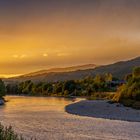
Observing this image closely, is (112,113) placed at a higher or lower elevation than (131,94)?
lower

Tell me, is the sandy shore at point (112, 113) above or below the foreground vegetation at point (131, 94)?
below

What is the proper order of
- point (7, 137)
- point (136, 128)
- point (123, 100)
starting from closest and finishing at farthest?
1. point (7, 137)
2. point (136, 128)
3. point (123, 100)

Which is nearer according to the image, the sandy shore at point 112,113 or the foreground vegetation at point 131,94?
the sandy shore at point 112,113

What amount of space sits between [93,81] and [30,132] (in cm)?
15011

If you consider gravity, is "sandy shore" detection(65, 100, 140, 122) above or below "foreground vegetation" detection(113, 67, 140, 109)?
below

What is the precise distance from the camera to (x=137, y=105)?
76812 mm

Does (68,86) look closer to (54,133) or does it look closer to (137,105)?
(137,105)

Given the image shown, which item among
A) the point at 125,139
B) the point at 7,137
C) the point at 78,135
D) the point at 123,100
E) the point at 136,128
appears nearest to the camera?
the point at 7,137

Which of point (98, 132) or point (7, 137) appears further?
point (98, 132)

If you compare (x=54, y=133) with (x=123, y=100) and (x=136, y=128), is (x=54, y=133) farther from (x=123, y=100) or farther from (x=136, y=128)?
(x=123, y=100)

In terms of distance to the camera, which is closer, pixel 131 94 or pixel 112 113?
pixel 112 113

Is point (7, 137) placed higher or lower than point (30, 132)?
higher

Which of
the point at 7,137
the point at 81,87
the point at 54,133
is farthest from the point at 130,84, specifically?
the point at 81,87

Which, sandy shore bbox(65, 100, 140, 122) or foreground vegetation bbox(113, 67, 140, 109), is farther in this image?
foreground vegetation bbox(113, 67, 140, 109)
